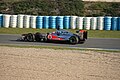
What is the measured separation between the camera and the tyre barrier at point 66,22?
31.0 metres

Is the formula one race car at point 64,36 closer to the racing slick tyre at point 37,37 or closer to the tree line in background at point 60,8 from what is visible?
the racing slick tyre at point 37,37


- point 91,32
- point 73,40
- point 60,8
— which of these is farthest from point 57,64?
point 60,8

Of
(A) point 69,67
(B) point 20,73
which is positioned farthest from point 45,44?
(B) point 20,73

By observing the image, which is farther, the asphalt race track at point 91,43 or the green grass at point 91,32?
the green grass at point 91,32

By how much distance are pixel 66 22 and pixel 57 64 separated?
52.2 feet

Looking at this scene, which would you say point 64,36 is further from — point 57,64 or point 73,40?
point 57,64

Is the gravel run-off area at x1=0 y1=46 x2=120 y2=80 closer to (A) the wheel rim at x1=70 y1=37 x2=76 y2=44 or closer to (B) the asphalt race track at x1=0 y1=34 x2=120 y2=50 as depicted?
(B) the asphalt race track at x1=0 y1=34 x2=120 y2=50

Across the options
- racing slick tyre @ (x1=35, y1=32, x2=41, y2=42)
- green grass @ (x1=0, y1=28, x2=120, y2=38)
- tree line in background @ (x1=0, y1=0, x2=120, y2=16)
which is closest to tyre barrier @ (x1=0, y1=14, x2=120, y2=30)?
green grass @ (x1=0, y1=28, x2=120, y2=38)

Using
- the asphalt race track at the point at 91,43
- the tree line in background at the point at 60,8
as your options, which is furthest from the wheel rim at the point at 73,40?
the tree line in background at the point at 60,8

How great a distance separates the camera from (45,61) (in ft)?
53.3

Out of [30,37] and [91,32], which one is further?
[91,32]

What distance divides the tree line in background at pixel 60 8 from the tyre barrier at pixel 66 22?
748 cm

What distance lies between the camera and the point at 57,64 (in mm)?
15531

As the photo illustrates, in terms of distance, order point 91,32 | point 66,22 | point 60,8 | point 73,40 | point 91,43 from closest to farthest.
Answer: point 73,40 → point 91,43 → point 91,32 → point 66,22 → point 60,8
